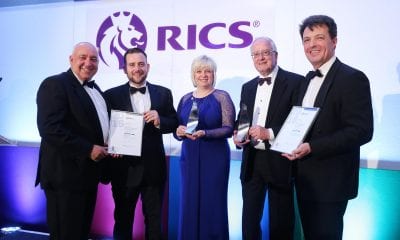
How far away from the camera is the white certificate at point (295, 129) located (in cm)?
229

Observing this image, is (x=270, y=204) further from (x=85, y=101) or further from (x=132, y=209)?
(x=85, y=101)

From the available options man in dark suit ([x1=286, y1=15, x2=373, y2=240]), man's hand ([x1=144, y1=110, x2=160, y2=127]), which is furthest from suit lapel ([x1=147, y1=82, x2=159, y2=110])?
man in dark suit ([x1=286, y1=15, x2=373, y2=240])

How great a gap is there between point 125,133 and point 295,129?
50.6 inches

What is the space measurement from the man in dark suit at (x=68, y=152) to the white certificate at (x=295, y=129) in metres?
1.29

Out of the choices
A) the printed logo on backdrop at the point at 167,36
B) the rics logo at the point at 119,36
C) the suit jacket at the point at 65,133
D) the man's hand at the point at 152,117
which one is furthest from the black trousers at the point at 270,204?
the rics logo at the point at 119,36

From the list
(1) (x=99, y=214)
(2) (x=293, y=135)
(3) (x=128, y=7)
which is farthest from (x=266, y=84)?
(1) (x=99, y=214)

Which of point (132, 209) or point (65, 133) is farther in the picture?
point (132, 209)

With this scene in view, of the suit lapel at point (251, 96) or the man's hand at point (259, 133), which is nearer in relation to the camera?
the man's hand at point (259, 133)

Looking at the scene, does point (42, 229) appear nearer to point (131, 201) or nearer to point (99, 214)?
point (99, 214)

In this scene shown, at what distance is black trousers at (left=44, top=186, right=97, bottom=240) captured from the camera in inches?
105

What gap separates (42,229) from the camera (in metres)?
4.88

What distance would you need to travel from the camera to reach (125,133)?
9.49 feet

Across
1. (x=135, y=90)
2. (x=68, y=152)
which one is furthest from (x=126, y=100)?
(x=68, y=152)

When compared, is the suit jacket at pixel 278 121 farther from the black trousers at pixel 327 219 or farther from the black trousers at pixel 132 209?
the black trousers at pixel 132 209
